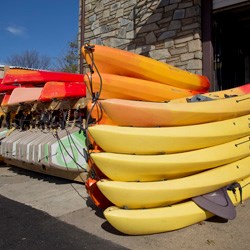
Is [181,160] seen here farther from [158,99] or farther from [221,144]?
[158,99]

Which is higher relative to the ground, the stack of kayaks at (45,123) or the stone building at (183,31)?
the stone building at (183,31)

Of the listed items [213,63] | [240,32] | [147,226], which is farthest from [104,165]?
[240,32]

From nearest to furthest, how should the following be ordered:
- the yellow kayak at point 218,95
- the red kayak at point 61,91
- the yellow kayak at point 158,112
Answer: the yellow kayak at point 158,112 → the yellow kayak at point 218,95 → the red kayak at point 61,91

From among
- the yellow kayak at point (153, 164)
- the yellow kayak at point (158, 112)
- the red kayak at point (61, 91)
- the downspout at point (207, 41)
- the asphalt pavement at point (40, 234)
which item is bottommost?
the asphalt pavement at point (40, 234)

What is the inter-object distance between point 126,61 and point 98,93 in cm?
50

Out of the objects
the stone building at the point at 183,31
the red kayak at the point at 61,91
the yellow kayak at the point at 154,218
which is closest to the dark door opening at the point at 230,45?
the stone building at the point at 183,31

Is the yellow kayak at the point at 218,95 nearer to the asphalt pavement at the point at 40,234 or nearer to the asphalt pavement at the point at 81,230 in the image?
the asphalt pavement at the point at 81,230

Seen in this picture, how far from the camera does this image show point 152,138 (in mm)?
2750

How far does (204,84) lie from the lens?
446 cm

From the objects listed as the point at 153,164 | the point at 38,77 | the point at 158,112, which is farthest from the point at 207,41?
the point at 153,164

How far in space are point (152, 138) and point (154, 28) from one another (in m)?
3.65

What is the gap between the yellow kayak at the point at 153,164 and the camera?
2.73m

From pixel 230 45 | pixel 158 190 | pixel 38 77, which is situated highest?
pixel 230 45

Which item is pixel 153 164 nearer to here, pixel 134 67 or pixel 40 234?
pixel 40 234
